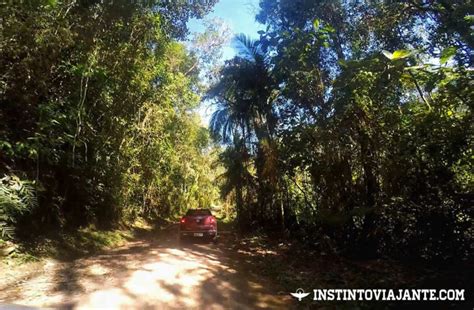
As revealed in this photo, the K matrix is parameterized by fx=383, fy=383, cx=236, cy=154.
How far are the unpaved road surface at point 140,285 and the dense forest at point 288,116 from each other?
1.63 m

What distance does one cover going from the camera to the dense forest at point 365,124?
831 cm

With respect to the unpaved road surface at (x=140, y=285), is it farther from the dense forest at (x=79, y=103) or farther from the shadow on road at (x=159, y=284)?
the dense forest at (x=79, y=103)

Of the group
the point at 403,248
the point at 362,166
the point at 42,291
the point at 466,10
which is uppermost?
the point at 466,10

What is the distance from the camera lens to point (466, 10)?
26.4ft

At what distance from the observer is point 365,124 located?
34.6 ft

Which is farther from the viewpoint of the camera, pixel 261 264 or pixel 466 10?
pixel 261 264

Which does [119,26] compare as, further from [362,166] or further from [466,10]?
[466,10]

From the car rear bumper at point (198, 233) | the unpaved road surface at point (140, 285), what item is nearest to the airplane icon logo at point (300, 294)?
the unpaved road surface at point (140, 285)

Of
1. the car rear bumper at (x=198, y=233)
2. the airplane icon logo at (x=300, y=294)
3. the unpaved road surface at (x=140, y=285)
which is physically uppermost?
the car rear bumper at (x=198, y=233)

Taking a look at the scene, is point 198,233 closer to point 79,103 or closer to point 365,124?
point 79,103

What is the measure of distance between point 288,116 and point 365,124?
4.34m

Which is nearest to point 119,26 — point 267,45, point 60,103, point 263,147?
point 60,103

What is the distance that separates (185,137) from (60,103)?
55.9 ft

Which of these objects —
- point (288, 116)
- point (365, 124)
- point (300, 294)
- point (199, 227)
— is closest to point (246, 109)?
point (288, 116)
